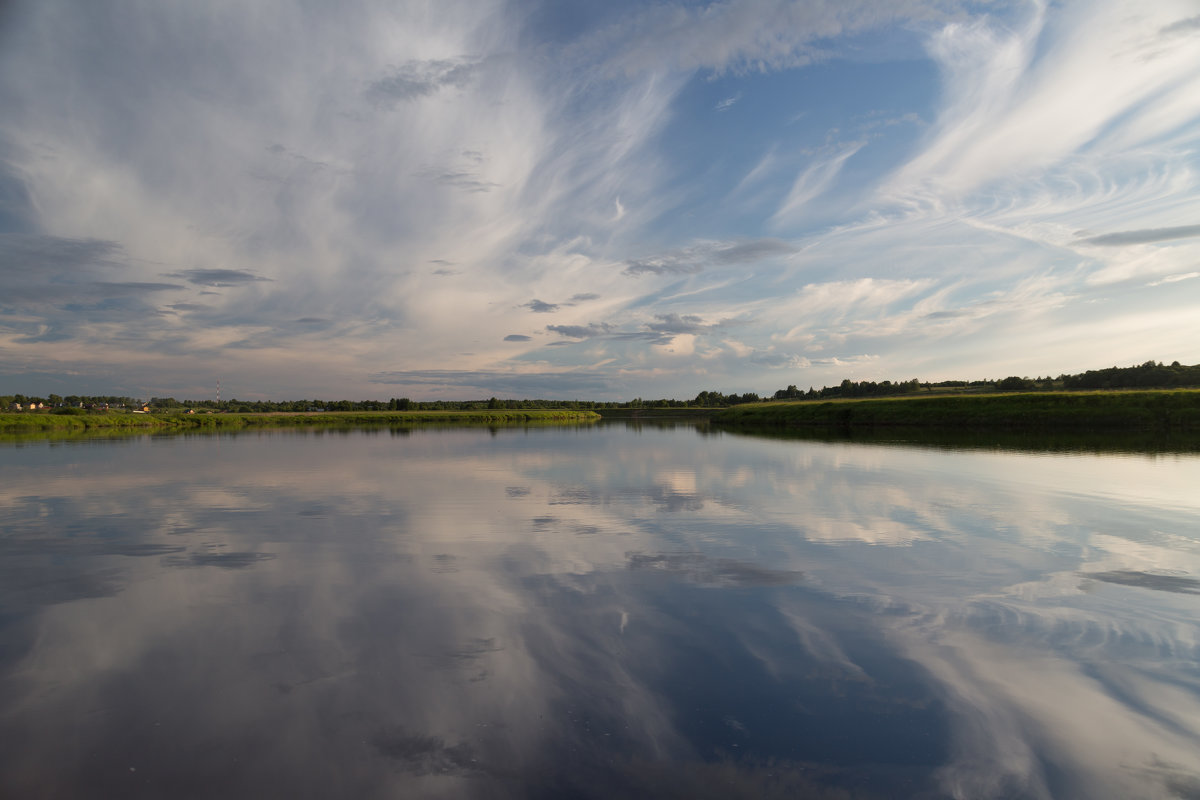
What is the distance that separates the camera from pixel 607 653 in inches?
277

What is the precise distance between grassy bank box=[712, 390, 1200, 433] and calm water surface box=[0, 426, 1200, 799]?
48609 millimetres

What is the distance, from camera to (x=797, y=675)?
6.43 meters

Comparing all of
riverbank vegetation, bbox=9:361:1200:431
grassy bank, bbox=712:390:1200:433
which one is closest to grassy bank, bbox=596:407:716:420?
riverbank vegetation, bbox=9:361:1200:431

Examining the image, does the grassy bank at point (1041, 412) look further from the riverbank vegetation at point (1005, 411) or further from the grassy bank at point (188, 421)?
the grassy bank at point (188, 421)

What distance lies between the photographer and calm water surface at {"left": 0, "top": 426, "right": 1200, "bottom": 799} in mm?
4887

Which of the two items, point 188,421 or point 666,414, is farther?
point 666,414

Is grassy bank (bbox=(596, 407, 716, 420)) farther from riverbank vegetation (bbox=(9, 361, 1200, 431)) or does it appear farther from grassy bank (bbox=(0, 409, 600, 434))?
riverbank vegetation (bbox=(9, 361, 1200, 431))

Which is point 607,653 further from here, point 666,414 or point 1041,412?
point 666,414

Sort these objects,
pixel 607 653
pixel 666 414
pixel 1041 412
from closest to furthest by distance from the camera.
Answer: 1. pixel 607 653
2. pixel 1041 412
3. pixel 666 414

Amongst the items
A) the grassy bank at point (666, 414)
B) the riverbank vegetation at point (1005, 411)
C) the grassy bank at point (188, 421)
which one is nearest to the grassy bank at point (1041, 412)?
the riverbank vegetation at point (1005, 411)

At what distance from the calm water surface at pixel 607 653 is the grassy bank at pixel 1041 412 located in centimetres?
4861

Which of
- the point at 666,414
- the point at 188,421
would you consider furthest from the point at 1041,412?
the point at 666,414

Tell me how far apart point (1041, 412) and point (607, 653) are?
216 ft

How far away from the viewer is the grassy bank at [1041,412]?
173 feet
